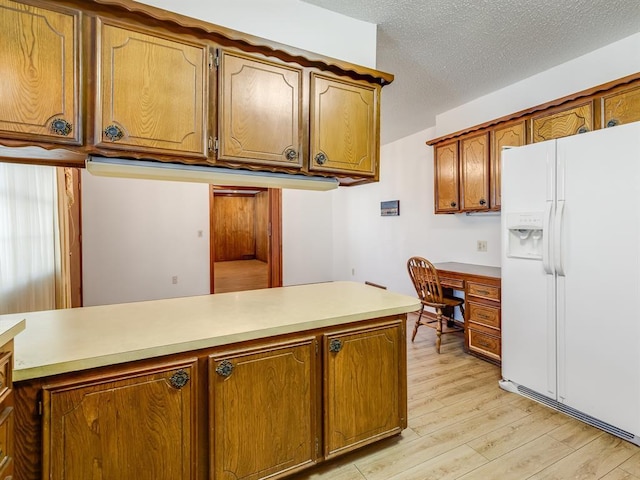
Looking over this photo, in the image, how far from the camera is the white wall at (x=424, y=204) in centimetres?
262

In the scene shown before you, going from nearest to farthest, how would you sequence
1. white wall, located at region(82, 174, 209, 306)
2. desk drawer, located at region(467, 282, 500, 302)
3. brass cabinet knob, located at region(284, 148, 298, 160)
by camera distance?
brass cabinet knob, located at region(284, 148, 298, 160), desk drawer, located at region(467, 282, 500, 302), white wall, located at region(82, 174, 209, 306)

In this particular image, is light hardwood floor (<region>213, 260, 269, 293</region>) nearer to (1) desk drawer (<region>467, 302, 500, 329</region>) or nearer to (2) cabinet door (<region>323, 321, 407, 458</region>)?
(1) desk drawer (<region>467, 302, 500, 329</region>)

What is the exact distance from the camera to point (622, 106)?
7.12 ft

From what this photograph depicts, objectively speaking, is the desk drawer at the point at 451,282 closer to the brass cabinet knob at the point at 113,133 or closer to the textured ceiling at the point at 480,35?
the textured ceiling at the point at 480,35

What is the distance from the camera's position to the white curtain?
1.81 m

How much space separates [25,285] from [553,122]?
13.4 feet

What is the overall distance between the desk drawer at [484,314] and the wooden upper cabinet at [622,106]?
1638mm

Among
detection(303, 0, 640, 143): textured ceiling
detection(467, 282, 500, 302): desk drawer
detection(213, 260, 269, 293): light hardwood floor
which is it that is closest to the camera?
detection(303, 0, 640, 143): textured ceiling

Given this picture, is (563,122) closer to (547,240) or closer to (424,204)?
(547,240)

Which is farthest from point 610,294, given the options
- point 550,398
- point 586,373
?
point 550,398

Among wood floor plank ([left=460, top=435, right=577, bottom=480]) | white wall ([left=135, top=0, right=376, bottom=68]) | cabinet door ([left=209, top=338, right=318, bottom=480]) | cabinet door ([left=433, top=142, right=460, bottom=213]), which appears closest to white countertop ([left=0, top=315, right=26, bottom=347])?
cabinet door ([left=209, top=338, right=318, bottom=480])

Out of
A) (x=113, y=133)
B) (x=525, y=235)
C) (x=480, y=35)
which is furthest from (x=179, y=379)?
(x=480, y=35)

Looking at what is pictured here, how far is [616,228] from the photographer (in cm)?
186

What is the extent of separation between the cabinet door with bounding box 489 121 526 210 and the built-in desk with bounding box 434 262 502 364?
2.35ft
